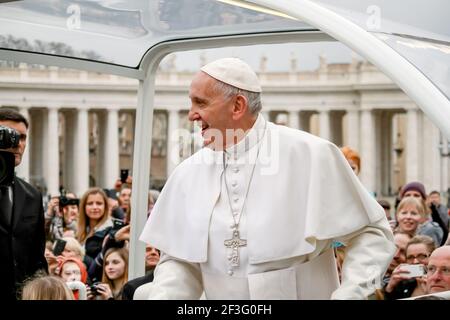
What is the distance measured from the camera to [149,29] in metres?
5.61

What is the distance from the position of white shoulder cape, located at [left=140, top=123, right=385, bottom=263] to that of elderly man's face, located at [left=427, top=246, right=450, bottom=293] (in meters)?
0.93

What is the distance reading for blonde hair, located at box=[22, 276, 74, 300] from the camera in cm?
433

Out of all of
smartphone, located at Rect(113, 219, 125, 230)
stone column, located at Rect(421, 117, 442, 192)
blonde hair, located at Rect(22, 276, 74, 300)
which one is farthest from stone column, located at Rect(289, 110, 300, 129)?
blonde hair, located at Rect(22, 276, 74, 300)

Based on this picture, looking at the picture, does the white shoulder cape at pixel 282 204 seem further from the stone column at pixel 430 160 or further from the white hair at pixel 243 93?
the stone column at pixel 430 160

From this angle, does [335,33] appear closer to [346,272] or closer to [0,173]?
[346,272]

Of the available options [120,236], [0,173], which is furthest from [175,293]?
[120,236]

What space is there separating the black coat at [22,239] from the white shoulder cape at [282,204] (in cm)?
102

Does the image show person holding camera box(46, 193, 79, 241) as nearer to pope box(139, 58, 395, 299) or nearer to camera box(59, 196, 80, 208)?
camera box(59, 196, 80, 208)

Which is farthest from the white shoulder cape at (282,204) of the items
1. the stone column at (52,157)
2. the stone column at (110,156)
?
the stone column at (110,156)

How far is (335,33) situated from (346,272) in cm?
80

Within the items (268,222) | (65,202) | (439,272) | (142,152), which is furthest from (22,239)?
(65,202)

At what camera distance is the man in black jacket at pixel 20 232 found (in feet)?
16.0

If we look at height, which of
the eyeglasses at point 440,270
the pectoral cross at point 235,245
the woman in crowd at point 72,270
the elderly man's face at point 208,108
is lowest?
the woman in crowd at point 72,270

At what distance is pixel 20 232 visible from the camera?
503 centimetres
